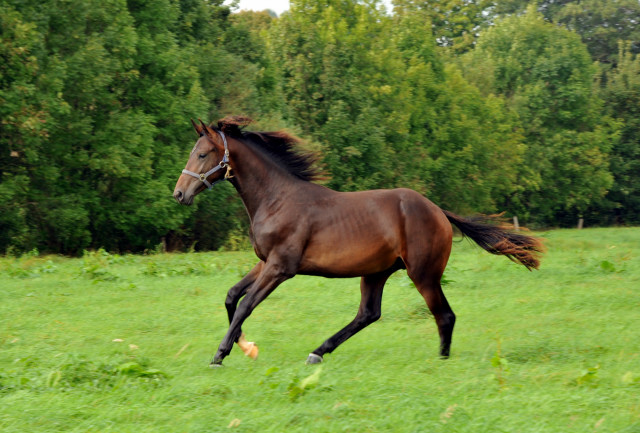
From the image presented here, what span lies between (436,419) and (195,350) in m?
3.66

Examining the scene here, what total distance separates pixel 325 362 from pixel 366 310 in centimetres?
91

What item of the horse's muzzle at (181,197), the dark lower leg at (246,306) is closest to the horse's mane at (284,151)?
the horse's muzzle at (181,197)

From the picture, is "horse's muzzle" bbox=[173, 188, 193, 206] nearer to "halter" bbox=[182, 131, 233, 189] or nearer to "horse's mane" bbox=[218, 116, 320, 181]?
"halter" bbox=[182, 131, 233, 189]

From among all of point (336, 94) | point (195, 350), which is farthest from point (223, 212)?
point (195, 350)

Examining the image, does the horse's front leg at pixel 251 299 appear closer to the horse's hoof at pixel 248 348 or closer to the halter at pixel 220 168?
the horse's hoof at pixel 248 348

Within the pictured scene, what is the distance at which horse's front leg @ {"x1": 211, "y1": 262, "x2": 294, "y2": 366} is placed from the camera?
7430mm

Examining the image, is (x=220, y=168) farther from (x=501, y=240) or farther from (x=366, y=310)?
(x=501, y=240)

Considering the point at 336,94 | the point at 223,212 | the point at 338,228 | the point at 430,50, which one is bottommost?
the point at 223,212

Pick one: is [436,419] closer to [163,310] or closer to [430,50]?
[163,310]

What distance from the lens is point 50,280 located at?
14.0 meters

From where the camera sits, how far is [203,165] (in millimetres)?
8070

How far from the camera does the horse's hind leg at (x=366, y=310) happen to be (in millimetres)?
7926

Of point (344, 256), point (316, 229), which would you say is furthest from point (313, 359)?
point (316, 229)

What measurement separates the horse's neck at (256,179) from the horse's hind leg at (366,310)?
1.35m
